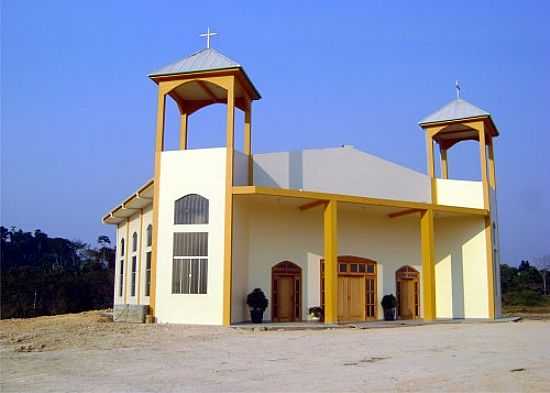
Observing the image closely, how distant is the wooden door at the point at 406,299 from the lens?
22.9 metres

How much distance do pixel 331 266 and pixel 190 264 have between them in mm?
4237

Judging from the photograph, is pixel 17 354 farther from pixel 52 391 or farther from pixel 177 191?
pixel 177 191

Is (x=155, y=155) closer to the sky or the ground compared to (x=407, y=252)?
closer to the sky

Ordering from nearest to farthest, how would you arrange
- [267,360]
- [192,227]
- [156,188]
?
[267,360], [192,227], [156,188]

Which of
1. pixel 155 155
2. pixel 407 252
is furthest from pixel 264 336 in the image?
pixel 407 252

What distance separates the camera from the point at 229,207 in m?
17.6

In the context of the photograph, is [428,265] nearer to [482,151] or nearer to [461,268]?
[461,268]

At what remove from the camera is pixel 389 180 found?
74.7 feet

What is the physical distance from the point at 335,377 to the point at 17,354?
21.6ft

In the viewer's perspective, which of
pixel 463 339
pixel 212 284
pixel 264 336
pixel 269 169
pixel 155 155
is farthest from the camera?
pixel 269 169

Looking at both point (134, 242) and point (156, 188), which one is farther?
point (134, 242)

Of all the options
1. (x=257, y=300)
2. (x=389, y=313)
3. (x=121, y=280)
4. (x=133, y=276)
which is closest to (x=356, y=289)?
(x=389, y=313)

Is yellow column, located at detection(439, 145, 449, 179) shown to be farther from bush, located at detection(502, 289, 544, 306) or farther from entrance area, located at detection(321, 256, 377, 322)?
bush, located at detection(502, 289, 544, 306)

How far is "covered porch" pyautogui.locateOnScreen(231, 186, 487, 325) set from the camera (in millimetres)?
18719
